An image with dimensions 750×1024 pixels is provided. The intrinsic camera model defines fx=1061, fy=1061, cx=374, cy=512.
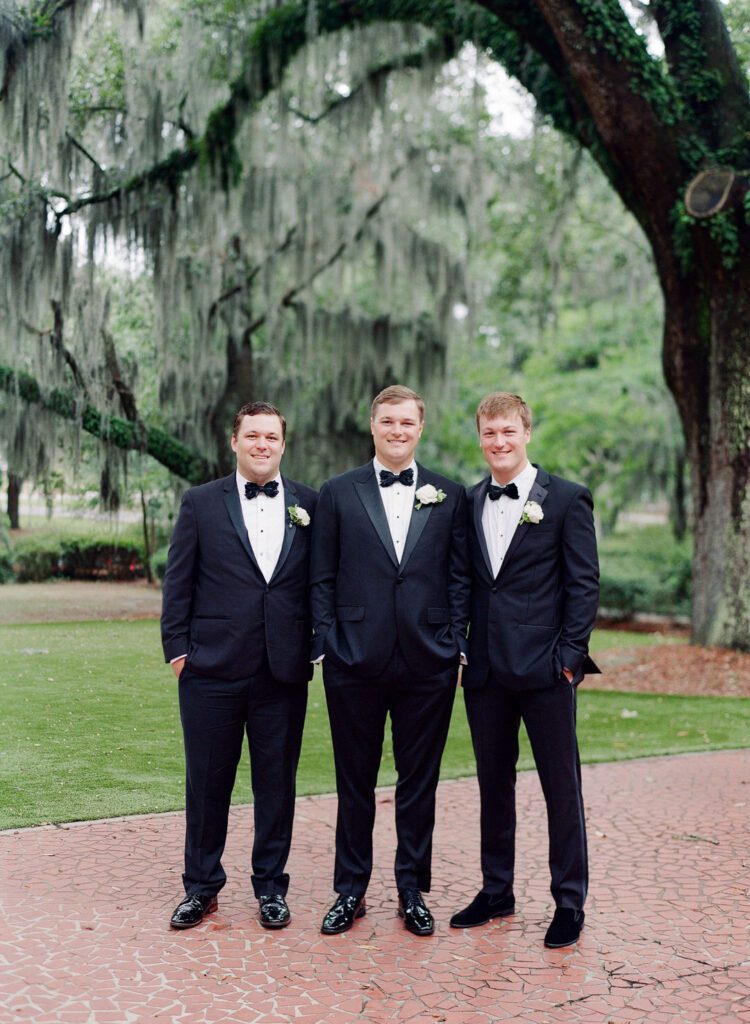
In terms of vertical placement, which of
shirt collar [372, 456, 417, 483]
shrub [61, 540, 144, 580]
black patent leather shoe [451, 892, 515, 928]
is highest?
shirt collar [372, 456, 417, 483]

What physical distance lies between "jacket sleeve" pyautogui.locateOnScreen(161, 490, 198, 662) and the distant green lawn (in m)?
1.50

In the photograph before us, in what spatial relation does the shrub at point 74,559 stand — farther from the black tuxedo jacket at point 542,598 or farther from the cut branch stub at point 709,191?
the cut branch stub at point 709,191

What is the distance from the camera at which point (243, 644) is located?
12.0ft

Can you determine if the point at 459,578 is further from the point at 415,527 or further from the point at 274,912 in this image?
the point at 274,912

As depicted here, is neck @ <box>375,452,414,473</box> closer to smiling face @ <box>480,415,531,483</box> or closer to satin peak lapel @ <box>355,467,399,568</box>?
satin peak lapel @ <box>355,467,399,568</box>

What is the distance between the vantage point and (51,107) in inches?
305

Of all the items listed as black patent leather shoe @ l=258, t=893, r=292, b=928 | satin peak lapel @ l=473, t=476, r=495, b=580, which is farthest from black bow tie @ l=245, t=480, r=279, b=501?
black patent leather shoe @ l=258, t=893, r=292, b=928

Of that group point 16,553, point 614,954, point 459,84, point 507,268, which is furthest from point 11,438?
point 507,268

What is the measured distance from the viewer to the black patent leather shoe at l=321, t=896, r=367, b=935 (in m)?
3.58

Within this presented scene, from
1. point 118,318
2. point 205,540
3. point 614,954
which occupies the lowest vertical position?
point 614,954

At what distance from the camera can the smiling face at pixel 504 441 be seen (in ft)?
12.0

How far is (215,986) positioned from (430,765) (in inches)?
40.7

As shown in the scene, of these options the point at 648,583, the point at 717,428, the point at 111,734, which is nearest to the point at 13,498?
the point at 111,734

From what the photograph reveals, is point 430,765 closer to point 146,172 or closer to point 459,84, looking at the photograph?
point 146,172
